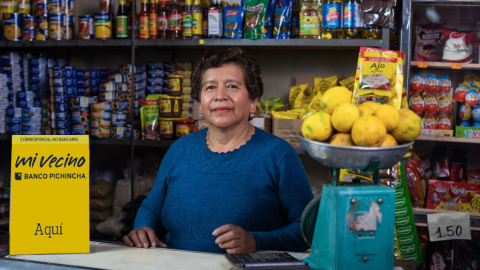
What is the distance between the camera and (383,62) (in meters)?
2.06

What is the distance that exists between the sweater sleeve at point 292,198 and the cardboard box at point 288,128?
32.6 inches

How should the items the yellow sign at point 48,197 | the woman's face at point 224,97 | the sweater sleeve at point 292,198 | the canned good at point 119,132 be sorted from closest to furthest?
the yellow sign at point 48,197 < the sweater sleeve at point 292,198 < the woman's face at point 224,97 < the canned good at point 119,132

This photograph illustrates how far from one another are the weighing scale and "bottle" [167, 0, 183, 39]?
185 cm

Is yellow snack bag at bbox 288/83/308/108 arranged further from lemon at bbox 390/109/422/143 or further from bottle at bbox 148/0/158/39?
lemon at bbox 390/109/422/143

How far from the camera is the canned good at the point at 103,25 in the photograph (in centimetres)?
280

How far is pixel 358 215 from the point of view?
3.28 feet

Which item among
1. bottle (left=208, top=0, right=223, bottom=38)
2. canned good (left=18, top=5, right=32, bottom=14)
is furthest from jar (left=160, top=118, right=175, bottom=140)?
canned good (left=18, top=5, right=32, bottom=14)

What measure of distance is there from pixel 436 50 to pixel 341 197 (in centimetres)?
200

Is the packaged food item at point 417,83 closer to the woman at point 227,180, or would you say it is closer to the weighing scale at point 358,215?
the woman at point 227,180

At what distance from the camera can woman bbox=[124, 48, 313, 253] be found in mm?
1570

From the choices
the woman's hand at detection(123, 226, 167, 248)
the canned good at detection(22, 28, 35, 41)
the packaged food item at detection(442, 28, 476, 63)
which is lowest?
the woman's hand at detection(123, 226, 167, 248)

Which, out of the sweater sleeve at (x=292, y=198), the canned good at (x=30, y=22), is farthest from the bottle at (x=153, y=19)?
the sweater sleeve at (x=292, y=198)

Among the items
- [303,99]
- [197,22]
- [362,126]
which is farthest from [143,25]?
[362,126]

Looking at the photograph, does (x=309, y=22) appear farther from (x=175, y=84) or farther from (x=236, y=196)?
(x=236, y=196)
